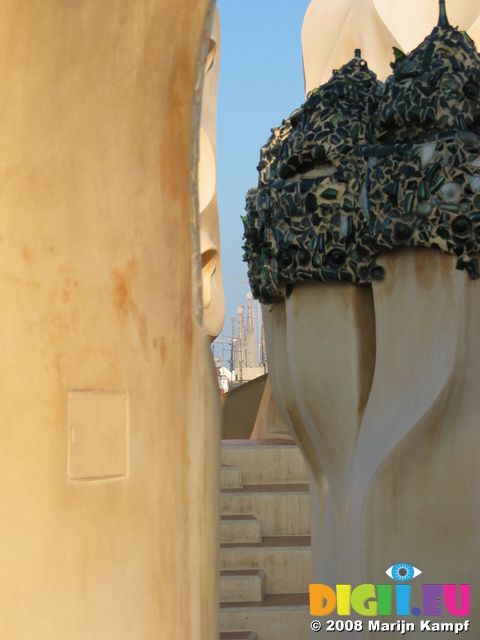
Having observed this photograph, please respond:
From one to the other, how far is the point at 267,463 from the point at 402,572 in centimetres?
332

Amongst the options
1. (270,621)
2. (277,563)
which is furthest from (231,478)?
(270,621)

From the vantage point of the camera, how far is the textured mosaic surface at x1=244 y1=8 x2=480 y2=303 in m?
3.95

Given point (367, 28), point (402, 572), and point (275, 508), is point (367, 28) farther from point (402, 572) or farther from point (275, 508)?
point (402, 572)

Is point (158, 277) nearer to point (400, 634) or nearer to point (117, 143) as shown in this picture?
point (117, 143)

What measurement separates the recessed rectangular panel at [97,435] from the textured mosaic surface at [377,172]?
2765mm

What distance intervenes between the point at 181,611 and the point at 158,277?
64 centimetres

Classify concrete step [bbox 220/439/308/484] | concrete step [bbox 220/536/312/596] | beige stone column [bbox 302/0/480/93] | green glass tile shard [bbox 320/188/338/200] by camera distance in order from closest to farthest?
green glass tile shard [bbox 320/188/338/200]
concrete step [bbox 220/536/312/596]
beige stone column [bbox 302/0/480/93]
concrete step [bbox 220/439/308/484]

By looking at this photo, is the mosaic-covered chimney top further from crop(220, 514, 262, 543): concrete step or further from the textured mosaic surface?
crop(220, 514, 262, 543): concrete step

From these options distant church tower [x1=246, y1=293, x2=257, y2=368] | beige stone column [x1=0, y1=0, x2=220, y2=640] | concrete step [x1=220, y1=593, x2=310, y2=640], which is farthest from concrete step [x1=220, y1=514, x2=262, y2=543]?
distant church tower [x1=246, y1=293, x2=257, y2=368]

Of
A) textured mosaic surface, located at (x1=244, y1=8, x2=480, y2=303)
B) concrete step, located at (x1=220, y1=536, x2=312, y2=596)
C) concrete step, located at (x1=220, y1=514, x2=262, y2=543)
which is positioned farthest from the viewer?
concrete step, located at (x1=220, y1=514, x2=262, y2=543)

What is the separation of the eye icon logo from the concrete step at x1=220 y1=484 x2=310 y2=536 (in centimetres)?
277

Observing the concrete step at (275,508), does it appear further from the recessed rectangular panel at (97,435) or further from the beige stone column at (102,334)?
the recessed rectangular panel at (97,435)

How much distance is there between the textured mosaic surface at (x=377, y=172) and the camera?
3.95 m

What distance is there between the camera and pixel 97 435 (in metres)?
1.41
